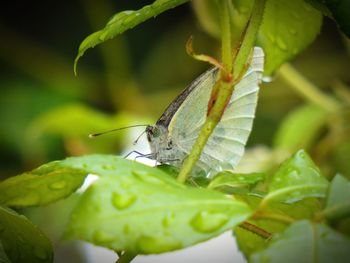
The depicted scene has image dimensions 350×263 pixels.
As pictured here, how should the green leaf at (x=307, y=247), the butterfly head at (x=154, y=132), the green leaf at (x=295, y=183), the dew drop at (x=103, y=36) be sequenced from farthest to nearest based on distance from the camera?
the butterfly head at (x=154, y=132), the dew drop at (x=103, y=36), the green leaf at (x=295, y=183), the green leaf at (x=307, y=247)

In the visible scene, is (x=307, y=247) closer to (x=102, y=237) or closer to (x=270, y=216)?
(x=270, y=216)

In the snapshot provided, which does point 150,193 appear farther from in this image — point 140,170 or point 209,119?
point 209,119

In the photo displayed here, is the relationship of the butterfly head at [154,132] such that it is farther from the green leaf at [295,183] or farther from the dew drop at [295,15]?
the green leaf at [295,183]

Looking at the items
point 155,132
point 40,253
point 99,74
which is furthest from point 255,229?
point 99,74

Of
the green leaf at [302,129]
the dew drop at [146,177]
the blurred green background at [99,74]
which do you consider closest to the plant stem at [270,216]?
the dew drop at [146,177]

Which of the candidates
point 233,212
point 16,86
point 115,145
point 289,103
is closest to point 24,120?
point 16,86

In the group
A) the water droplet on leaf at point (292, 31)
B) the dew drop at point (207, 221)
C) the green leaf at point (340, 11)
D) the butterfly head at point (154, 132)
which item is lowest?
the butterfly head at point (154, 132)

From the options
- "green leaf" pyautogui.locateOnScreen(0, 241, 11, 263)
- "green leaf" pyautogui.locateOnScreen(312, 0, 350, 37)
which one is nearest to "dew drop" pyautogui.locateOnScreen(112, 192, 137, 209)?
"green leaf" pyautogui.locateOnScreen(0, 241, 11, 263)
